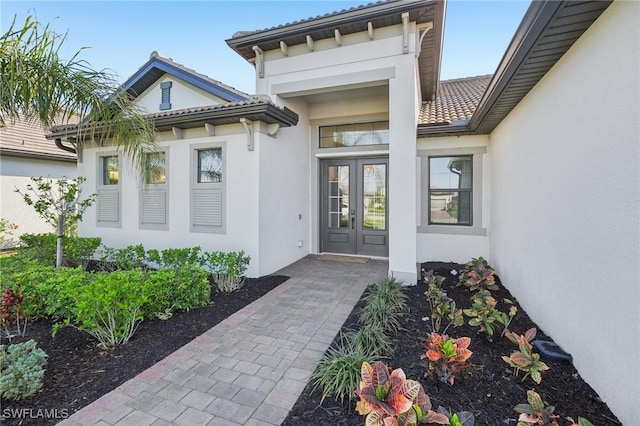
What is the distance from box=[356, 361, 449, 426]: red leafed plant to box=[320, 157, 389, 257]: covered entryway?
5901 mm

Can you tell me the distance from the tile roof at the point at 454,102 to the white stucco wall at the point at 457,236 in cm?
53

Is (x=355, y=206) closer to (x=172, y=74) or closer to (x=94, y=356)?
(x=172, y=74)

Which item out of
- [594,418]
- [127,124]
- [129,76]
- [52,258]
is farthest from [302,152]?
[594,418]

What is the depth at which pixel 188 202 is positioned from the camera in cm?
679

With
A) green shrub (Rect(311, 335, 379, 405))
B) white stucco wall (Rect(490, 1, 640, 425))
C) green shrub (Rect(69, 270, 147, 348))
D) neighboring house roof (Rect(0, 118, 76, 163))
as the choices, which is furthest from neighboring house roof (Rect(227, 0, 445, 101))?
neighboring house roof (Rect(0, 118, 76, 163))

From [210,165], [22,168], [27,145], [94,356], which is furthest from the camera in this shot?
[27,145]

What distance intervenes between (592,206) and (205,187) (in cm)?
644

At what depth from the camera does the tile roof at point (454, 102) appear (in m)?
7.03

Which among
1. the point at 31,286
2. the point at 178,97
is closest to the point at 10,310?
the point at 31,286

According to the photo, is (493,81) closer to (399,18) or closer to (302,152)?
(399,18)

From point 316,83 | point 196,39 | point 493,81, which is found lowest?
point 493,81

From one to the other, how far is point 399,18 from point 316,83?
6.50ft

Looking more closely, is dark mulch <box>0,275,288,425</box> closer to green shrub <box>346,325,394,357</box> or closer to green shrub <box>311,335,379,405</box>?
green shrub <box>311,335,379,405</box>

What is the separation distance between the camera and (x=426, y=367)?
2.90m
